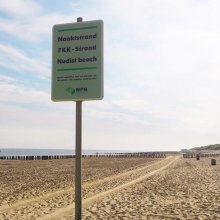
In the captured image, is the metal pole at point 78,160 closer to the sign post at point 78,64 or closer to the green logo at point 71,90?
the sign post at point 78,64

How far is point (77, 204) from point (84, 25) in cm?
255

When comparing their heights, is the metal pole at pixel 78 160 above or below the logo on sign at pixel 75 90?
below

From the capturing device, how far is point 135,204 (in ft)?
47.4

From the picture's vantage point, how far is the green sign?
228 inches

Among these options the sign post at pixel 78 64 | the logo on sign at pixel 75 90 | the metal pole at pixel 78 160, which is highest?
the sign post at pixel 78 64

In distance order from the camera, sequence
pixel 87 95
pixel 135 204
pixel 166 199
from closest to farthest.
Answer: pixel 87 95 < pixel 135 204 < pixel 166 199

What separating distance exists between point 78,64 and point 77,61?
5 centimetres

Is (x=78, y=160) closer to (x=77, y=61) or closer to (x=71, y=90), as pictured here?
(x=71, y=90)

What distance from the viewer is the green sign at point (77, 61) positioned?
5789 mm

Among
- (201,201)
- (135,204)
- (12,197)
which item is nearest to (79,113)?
(135,204)

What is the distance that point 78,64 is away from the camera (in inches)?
231

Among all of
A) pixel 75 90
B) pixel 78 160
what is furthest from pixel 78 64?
pixel 78 160

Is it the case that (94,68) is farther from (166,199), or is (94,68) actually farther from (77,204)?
(166,199)

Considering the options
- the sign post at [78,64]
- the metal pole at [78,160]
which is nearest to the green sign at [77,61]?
the sign post at [78,64]
